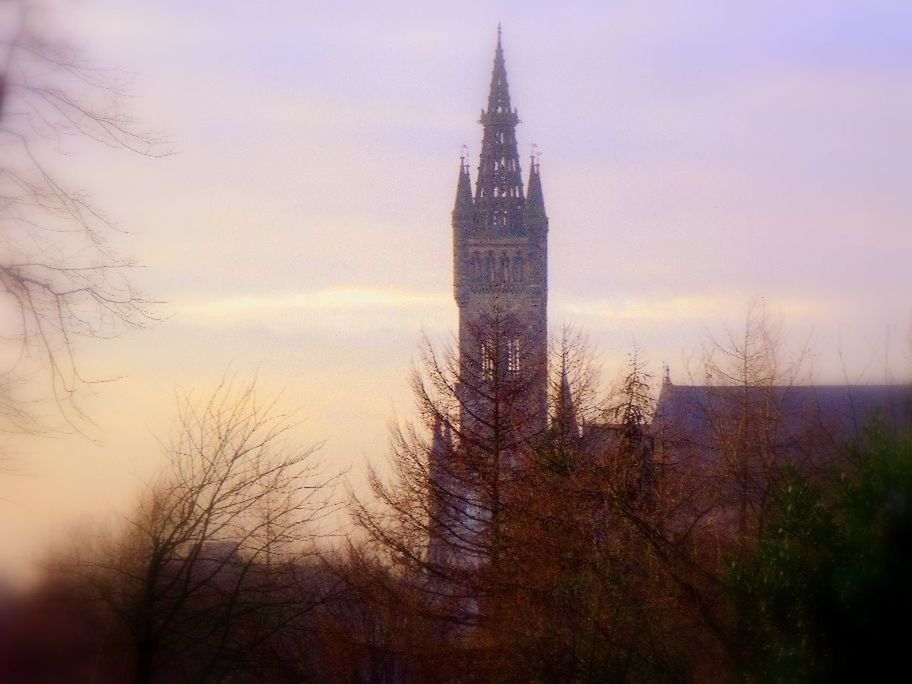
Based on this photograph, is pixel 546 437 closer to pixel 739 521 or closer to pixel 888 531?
pixel 739 521

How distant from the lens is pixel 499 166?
297 ft

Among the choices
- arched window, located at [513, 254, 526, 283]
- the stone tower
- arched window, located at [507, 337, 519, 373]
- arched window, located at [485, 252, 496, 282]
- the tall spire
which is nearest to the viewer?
arched window, located at [507, 337, 519, 373]

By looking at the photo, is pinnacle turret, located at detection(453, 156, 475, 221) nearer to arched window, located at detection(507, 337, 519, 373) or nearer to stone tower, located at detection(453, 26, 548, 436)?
stone tower, located at detection(453, 26, 548, 436)

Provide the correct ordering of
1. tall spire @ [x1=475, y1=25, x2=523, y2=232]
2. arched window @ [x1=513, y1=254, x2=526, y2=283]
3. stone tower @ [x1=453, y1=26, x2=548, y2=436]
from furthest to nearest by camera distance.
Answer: tall spire @ [x1=475, y1=25, x2=523, y2=232]
arched window @ [x1=513, y1=254, x2=526, y2=283]
stone tower @ [x1=453, y1=26, x2=548, y2=436]

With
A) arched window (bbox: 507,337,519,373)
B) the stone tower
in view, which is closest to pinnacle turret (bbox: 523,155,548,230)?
the stone tower

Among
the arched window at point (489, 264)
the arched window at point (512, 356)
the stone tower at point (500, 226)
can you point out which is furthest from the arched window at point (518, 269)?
the arched window at point (512, 356)

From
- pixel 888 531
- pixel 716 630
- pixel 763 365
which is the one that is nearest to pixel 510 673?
pixel 716 630

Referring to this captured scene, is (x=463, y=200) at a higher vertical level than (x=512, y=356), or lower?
higher

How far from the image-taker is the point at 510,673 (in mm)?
18453

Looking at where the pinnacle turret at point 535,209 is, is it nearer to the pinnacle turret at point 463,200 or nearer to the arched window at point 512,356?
the pinnacle turret at point 463,200

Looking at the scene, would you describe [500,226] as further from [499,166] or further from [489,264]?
Result: [499,166]

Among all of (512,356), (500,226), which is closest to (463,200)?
(500,226)

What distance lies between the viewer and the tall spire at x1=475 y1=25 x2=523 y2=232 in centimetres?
8975

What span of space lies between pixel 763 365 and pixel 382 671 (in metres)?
10.6
